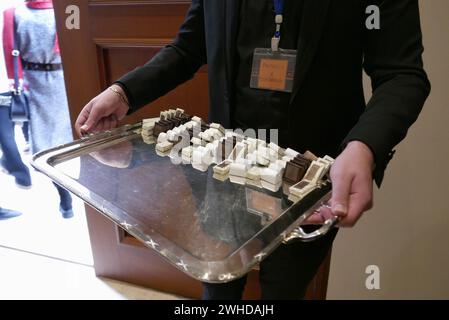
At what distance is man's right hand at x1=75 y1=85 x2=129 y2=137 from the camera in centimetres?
66

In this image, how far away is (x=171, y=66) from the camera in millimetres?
721

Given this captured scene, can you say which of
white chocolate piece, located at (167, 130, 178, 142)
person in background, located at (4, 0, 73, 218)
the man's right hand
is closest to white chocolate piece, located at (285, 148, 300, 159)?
white chocolate piece, located at (167, 130, 178, 142)

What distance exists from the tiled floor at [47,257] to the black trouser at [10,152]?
0.42 ft

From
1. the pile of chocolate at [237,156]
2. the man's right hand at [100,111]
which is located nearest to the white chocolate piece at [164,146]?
the pile of chocolate at [237,156]

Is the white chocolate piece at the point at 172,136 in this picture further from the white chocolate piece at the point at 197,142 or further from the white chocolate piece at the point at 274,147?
the white chocolate piece at the point at 274,147

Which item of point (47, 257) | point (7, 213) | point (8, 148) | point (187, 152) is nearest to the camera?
point (187, 152)

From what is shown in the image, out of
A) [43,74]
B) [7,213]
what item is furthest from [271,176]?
[7,213]

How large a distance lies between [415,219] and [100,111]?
81cm

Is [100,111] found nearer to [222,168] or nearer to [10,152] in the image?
[222,168]

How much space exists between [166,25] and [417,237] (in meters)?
0.86

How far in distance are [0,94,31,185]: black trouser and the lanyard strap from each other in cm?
167

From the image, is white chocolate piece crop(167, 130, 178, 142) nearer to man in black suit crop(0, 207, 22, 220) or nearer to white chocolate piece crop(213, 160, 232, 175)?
white chocolate piece crop(213, 160, 232, 175)
